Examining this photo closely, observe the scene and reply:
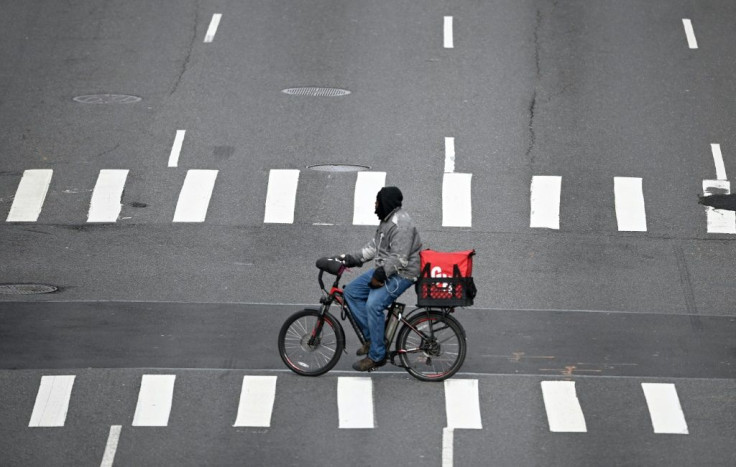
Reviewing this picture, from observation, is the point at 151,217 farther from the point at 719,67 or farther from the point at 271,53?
the point at 719,67

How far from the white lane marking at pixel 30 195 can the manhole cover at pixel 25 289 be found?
8.17ft

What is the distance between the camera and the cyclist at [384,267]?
40.7ft

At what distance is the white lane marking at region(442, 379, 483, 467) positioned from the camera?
11.4 m

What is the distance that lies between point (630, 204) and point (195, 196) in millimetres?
6145

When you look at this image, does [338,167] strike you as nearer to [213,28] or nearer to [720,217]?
[720,217]

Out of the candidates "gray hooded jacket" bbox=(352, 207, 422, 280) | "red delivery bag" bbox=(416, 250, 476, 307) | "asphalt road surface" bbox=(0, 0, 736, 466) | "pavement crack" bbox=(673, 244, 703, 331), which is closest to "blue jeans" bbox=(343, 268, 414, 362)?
"gray hooded jacket" bbox=(352, 207, 422, 280)

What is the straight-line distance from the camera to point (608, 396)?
41.0ft

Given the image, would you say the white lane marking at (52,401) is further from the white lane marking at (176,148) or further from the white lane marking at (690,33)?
the white lane marking at (690,33)

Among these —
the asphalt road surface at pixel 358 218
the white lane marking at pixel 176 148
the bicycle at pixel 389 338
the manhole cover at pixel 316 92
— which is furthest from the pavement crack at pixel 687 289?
the white lane marking at pixel 176 148

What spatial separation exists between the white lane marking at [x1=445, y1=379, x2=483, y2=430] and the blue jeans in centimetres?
77

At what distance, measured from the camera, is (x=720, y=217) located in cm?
1806

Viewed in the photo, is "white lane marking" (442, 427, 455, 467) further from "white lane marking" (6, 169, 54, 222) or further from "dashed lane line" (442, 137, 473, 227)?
"white lane marking" (6, 169, 54, 222)

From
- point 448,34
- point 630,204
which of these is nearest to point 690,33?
point 448,34

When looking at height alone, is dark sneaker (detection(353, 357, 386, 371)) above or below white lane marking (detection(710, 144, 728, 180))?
above
